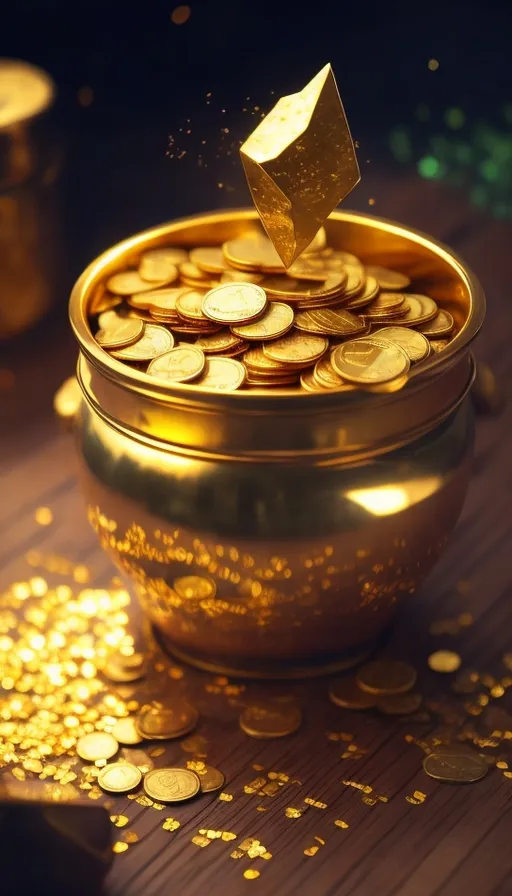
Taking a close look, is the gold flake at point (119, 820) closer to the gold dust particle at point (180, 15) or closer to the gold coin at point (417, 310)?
the gold coin at point (417, 310)

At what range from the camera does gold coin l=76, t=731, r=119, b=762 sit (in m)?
1.32

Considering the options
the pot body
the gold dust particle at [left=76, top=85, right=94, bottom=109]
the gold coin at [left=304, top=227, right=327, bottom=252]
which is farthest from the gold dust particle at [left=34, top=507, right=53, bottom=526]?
the gold dust particle at [left=76, top=85, right=94, bottom=109]

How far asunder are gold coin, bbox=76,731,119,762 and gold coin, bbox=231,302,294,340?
1.43 ft

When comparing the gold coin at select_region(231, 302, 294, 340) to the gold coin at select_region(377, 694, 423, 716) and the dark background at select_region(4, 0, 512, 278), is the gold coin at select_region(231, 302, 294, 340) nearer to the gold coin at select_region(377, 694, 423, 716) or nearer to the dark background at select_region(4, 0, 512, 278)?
the gold coin at select_region(377, 694, 423, 716)

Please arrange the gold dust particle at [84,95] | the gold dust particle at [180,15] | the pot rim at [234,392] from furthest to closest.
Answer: the gold dust particle at [84,95], the gold dust particle at [180,15], the pot rim at [234,392]

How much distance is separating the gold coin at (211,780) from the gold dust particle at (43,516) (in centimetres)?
48

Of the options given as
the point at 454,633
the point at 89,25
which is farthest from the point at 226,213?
the point at 89,25

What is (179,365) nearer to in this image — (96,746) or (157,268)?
(157,268)

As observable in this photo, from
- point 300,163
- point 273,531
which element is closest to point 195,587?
point 273,531

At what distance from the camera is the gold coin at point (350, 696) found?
138cm

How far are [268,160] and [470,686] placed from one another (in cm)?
60

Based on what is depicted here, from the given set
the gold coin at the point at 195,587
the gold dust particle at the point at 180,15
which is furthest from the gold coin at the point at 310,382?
the gold dust particle at the point at 180,15

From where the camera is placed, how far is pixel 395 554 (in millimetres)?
1283

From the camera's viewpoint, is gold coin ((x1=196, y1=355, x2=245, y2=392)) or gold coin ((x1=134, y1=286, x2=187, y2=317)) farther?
gold coin ((x1=134, y1=286, x2=187, y2=317))
